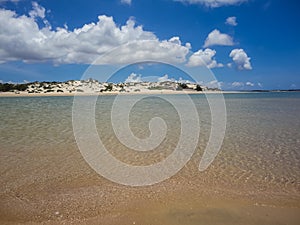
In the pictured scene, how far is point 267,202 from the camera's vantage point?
16.2 feet

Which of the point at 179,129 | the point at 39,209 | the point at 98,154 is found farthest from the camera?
the point at 179,129

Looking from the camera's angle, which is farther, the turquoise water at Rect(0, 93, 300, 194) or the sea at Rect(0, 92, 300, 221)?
the turquoise water at Rect(0, 93, 300, 194)

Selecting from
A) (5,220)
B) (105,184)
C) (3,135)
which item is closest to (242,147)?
(105,184)

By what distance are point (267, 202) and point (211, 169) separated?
2133mm

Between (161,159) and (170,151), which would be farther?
(170,151)

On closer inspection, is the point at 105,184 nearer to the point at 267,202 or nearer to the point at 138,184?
the point at 138,184

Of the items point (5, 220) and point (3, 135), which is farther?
point (3, 135)

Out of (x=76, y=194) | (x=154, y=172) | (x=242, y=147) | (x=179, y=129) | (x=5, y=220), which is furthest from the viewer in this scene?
(x=179, y=129)

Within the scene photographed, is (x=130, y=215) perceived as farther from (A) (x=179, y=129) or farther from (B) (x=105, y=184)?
(A) (x=179, y=129)

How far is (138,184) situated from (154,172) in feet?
3.08

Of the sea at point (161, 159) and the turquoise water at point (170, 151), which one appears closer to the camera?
the sea at point (161, 159)

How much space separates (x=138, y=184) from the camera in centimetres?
600

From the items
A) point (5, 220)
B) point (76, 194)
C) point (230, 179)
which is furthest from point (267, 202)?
point (5, 220)

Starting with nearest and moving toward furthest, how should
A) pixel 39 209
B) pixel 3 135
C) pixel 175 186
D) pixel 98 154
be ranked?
pixel 39 209
pixel 175 186
pixel 98 154
pixel 3 135
